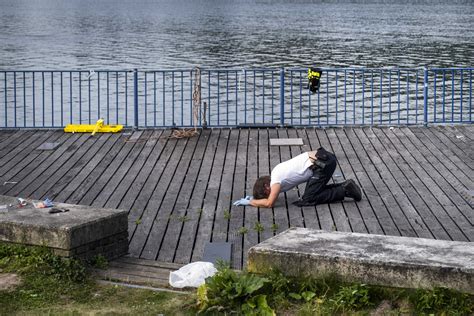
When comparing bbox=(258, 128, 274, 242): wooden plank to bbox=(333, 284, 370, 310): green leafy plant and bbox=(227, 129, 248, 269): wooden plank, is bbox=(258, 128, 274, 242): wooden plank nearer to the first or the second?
bbox=(227, 129, 248, 269): wooden plank

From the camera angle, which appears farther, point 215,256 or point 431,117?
point 431,117

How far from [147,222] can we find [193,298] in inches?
162

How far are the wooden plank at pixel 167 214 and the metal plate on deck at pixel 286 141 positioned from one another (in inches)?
73.2

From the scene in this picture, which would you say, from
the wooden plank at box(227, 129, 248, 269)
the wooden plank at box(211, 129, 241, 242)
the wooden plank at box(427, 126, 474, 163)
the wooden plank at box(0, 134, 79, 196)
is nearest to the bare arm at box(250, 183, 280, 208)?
the wooden plank at box(227, 129, 248, 269)

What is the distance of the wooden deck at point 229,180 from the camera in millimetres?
13164

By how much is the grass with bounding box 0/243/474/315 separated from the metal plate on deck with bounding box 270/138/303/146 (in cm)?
936

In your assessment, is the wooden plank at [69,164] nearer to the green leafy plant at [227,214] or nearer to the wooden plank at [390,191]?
the green leafy plant at [227,214]

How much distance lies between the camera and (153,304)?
9.49 meters

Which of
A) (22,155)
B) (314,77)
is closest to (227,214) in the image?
(22,155)

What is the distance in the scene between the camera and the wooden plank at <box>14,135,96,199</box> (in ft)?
51.3

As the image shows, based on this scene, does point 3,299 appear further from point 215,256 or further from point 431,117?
point 431,117

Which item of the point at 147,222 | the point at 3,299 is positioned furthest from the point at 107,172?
the point at 3,299

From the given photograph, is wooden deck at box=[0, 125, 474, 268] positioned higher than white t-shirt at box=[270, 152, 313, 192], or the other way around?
white t-shirt at box=[270, 152, 313, 192]

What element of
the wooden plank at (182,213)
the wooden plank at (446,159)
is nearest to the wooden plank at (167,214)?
the wooden plank at (182,213)
